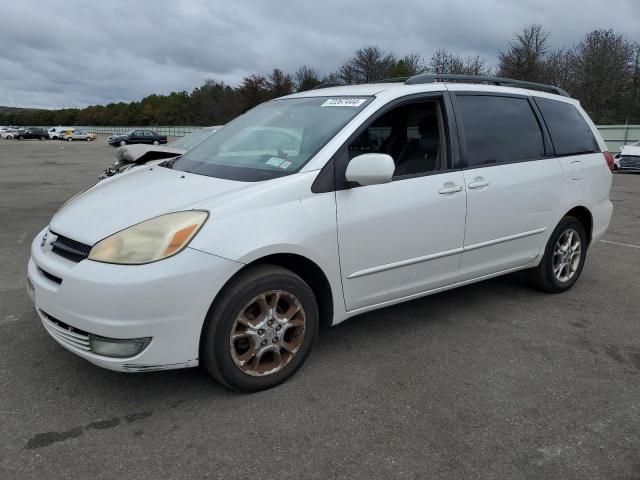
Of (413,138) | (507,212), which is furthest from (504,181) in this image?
(413,138)

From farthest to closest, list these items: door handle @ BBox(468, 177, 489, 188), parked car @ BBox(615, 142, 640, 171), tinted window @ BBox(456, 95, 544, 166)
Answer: parked car @ BBox(615, 142, 640, 171) → tinted window @ BBox(456, 95, 544, 166) → door handle @ BBox(468, 177, 489, 188)

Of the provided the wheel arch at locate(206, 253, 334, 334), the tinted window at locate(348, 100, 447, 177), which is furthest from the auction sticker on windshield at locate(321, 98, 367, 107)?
the wheel arch at locate(206, 253, 334, 334)

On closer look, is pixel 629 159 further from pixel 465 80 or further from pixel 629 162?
pixel 465 80

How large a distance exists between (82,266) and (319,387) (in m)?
1.45

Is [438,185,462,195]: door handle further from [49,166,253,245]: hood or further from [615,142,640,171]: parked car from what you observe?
[615,142,640,171]: parked car

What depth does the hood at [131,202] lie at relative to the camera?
2.87m

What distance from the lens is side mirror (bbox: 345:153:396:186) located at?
121 inches

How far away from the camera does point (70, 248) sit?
288 centimetres

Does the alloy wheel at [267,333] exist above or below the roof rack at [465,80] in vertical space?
below

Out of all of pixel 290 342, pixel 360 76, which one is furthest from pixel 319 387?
pixel 360 76

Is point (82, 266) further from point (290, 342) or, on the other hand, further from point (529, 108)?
point (529, 108)

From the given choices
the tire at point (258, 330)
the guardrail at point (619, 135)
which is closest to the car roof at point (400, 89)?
the tire at point (258, 330)

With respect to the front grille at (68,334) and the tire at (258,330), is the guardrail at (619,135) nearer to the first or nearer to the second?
the tire at (258,330)

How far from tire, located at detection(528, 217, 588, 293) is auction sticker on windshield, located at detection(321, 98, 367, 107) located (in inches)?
86.0
